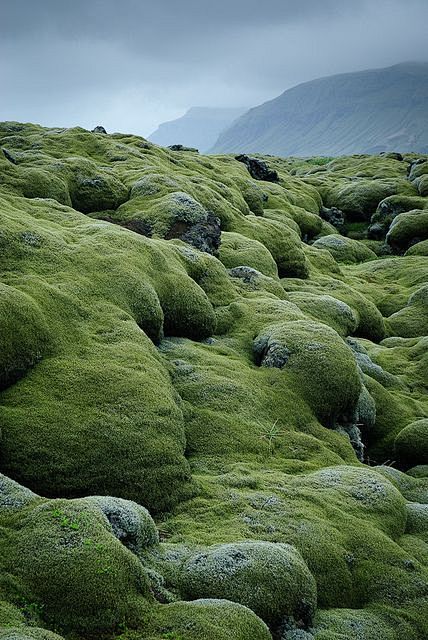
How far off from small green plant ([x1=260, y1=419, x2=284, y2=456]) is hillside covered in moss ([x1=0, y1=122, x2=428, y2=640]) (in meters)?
0.10

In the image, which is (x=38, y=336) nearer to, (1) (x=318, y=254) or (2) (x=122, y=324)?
(2) (x=122, y=324)

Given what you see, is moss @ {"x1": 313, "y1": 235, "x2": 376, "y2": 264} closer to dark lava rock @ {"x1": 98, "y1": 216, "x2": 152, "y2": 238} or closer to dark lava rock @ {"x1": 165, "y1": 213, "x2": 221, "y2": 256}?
dark lava rock @ {"x1": 165, "y1": 213, "x2": 221, "y2": 256}

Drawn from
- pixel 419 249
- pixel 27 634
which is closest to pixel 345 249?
pixel 419 249

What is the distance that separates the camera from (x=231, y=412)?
20.1 m

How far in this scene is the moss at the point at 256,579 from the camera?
1192 cm

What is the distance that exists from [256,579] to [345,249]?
188 ft

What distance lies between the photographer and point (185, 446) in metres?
17.7

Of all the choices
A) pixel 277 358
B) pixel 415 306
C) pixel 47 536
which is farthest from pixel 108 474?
pixel 415 306

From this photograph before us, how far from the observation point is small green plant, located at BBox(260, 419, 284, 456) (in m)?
19.6

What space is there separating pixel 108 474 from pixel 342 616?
634 centimetres

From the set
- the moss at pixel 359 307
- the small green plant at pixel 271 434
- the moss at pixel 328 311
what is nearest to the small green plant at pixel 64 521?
the small green plant at pixel 271 434

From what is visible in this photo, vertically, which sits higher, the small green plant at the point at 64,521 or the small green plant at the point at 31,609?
the small green plant at the point at 64,521

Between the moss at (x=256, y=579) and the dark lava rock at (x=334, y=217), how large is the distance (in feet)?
235

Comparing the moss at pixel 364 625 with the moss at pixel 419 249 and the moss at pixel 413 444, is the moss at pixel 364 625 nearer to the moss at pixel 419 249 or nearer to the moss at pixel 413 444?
the moss at pixel 413 444
